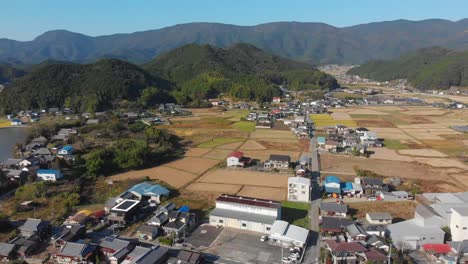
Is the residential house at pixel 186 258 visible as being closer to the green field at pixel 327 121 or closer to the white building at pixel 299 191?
the white building at pixel 299 191

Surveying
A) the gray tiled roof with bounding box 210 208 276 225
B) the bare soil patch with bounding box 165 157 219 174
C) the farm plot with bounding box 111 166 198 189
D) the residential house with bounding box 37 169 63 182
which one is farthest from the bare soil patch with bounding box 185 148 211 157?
the gray tiled roof with bounding box 210 208 276 225

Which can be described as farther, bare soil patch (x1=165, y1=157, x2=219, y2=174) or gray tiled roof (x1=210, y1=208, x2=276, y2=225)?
bare soil patch (x1=165, y1=157, x2=219, y2=174)

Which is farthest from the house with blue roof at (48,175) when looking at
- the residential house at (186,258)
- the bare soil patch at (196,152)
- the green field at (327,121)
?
the green field at (327,121)

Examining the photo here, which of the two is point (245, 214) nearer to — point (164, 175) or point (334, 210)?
point (334, 210)

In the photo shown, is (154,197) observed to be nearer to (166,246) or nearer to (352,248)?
(166,246)

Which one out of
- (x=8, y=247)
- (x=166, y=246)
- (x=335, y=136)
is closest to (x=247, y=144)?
(x=335, y=136)

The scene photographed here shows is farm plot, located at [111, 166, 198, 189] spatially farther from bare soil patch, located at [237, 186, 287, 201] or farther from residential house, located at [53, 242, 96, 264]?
residential house, located at [53, 242, 96, 264]
